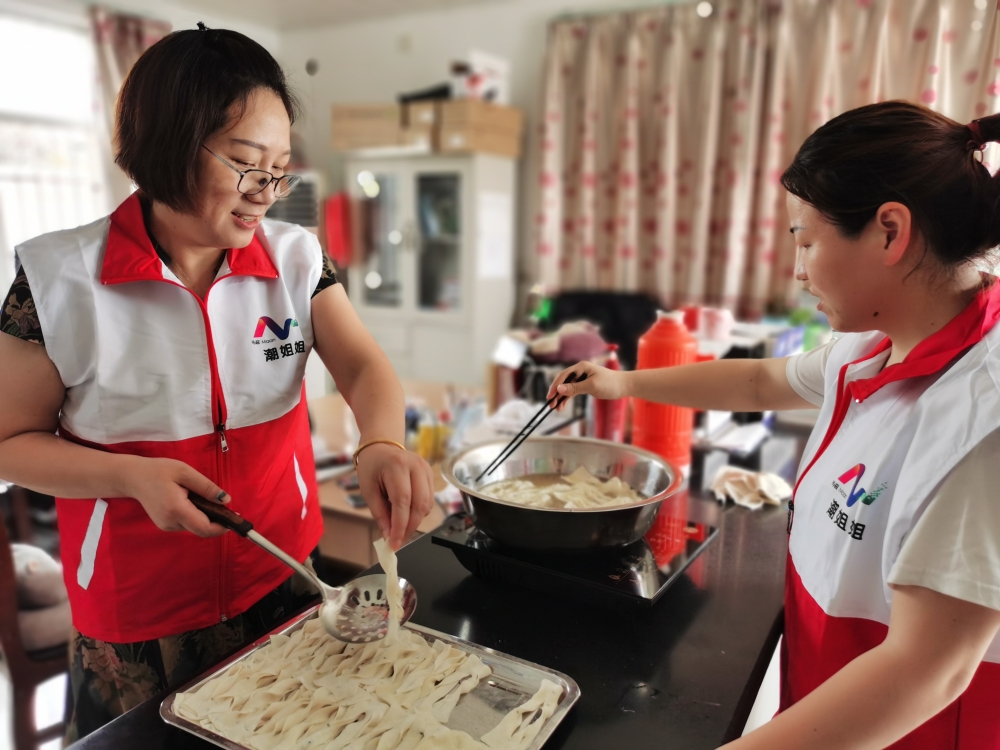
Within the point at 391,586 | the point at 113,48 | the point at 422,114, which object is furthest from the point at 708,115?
the point at 391,586

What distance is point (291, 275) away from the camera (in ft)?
3.67

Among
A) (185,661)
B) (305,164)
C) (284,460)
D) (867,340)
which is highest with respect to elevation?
(305,164)

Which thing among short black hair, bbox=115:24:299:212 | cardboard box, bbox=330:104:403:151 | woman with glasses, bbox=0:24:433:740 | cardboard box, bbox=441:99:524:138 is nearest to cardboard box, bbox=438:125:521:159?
cardboard box, bbox=441:99:524:138

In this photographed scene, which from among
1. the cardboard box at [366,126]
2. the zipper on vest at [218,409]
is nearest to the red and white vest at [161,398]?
the zipper on vest at [218,409]

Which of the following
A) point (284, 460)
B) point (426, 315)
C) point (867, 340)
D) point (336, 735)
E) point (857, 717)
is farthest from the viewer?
point (426, 315)

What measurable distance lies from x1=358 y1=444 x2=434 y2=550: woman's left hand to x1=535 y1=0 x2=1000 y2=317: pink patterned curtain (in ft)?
11.3

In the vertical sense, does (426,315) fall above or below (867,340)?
below

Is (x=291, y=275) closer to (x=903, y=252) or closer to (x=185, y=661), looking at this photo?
(x=185, y=661)

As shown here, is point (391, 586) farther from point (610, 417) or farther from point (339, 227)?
point (339, 227)

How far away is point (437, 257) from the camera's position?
464cm

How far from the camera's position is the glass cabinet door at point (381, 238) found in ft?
15.3

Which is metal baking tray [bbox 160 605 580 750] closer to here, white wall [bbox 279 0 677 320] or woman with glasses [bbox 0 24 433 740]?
woman with glasses [bbox 0 24 433 740]

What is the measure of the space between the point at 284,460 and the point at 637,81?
375 centimetres

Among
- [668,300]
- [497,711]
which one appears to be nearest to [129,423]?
[497,711]
